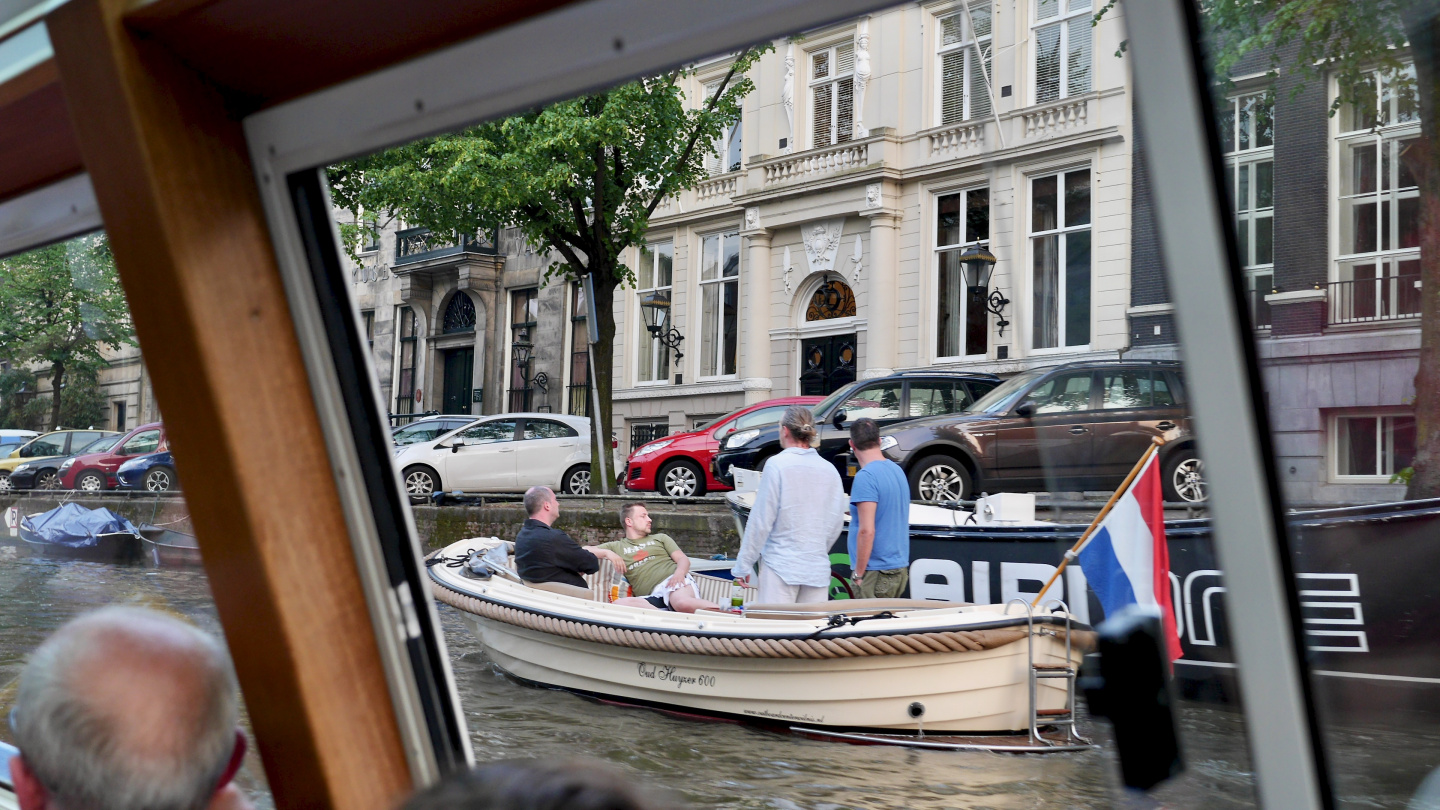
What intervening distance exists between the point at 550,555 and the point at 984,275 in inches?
239

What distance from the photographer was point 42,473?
2.97 meters

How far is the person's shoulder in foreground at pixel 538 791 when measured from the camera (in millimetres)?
697

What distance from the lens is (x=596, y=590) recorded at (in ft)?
24.0

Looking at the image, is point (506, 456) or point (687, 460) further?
point (506, 456)

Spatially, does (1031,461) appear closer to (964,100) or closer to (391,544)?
(964,100)

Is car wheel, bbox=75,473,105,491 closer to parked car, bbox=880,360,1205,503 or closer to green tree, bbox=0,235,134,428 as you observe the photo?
green tree, bbox=0,235,134,428

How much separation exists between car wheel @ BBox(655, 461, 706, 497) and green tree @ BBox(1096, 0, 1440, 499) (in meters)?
12.4

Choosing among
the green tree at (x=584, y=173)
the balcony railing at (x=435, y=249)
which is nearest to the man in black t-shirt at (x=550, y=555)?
the green tree at (x=584, y=173)

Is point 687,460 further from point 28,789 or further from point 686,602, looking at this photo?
point 28,789

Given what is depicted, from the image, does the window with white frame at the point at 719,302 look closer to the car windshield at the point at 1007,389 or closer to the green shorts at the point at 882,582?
the green shorts at the point at 882,582

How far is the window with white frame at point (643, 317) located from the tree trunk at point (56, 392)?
617 inches

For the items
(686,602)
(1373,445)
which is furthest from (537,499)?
(1373,445)

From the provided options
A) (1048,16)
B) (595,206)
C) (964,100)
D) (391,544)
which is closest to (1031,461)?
(964,100)

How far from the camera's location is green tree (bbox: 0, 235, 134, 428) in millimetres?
2178
